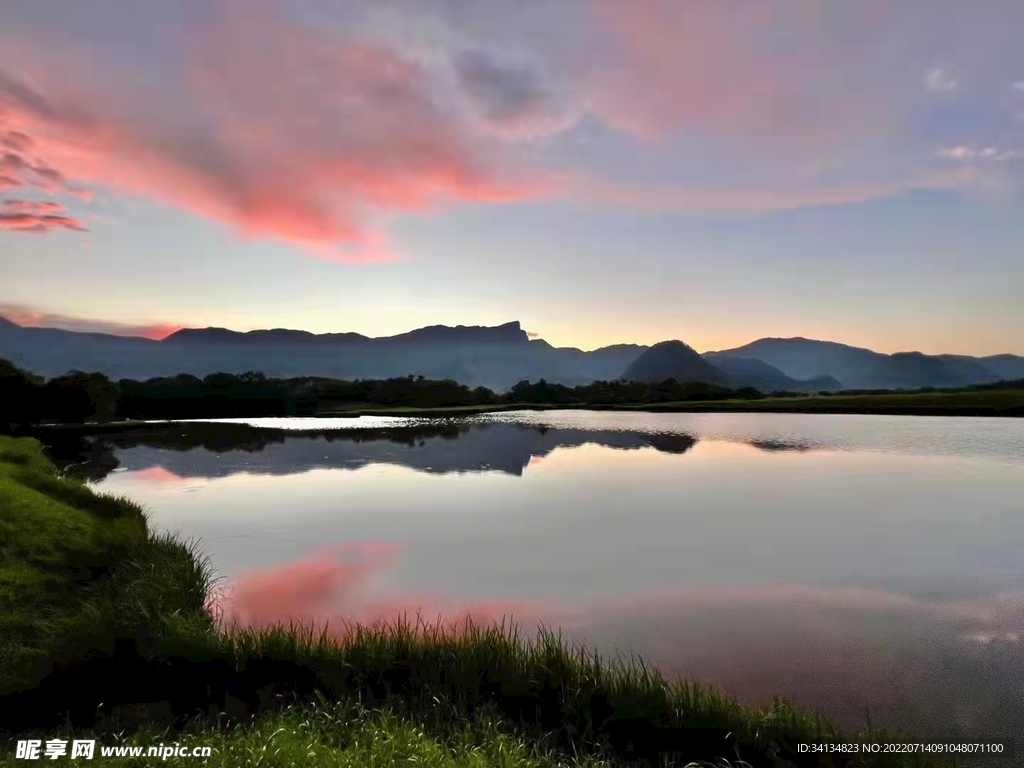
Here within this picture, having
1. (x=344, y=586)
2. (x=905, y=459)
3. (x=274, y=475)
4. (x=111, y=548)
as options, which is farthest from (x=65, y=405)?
(x=905, y=459)

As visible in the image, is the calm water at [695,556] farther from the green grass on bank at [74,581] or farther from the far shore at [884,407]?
the far shore at [884,407]

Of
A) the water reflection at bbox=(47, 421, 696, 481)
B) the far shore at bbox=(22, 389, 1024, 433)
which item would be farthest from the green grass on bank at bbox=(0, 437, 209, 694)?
the far shore at bbox=(22, 389, 1024, 433)

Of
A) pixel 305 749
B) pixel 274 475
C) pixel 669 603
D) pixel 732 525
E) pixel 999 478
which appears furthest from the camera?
pixel 274 475

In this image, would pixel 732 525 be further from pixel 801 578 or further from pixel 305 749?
pixel 305 749

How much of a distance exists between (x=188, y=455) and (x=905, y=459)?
66.5 m

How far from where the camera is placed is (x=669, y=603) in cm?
1650

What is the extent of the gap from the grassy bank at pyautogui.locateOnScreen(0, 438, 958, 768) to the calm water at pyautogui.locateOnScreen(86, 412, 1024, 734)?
2085 millimetres

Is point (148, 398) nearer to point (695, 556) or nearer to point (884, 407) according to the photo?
point (695, 556)

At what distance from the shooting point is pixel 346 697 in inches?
428

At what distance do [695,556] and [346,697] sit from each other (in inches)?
567

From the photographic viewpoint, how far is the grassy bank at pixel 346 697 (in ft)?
30.3

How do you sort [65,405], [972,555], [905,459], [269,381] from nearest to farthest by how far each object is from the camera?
[972,555]
[905,459]
[65,405]
[269,381]

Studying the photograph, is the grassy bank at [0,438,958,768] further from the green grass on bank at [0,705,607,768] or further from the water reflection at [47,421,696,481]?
the water reflection at [47,421,696,481]

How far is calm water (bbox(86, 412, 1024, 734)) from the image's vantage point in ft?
41.1
